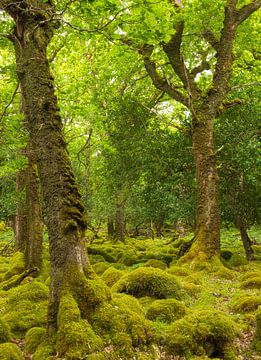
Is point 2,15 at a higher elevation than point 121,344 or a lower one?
higher

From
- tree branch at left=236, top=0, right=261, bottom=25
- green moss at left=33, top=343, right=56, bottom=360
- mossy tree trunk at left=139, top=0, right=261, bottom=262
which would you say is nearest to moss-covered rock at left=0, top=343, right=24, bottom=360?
green moss at left=33, top=343, right=56, bottom=360

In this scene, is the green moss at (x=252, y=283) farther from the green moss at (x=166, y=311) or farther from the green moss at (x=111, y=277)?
the green moss at (x=166, y=311)

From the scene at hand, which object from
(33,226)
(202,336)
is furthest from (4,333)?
(33,226)

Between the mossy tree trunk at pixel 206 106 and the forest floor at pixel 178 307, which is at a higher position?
the mossy tree trunk at pixel 206 106

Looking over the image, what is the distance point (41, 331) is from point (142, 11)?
6.07 m

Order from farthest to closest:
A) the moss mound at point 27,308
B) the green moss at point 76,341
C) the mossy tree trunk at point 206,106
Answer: the mossy tree trunk at point 206,106, the moss mound at point 27,308, the green moss at point 76,341

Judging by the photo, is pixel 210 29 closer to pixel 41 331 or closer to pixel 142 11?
pixel 142 11

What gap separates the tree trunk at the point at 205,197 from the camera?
13312mm

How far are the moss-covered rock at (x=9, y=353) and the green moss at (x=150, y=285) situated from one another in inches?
148

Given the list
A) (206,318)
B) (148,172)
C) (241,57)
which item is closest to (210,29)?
(241,57)

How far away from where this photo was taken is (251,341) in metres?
6.56

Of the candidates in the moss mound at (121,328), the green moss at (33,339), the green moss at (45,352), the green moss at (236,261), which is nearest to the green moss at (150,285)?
the moss mound at (121,328)

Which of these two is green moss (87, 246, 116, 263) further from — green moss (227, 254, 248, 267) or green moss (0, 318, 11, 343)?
green moss (0, 318, 11, 343)

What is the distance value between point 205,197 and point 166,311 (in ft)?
23.2
